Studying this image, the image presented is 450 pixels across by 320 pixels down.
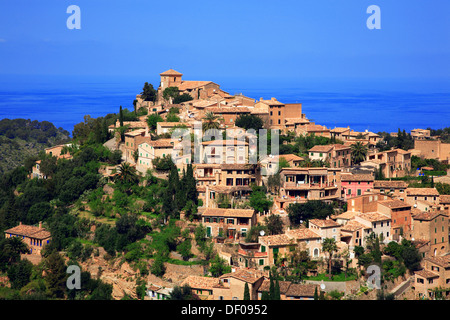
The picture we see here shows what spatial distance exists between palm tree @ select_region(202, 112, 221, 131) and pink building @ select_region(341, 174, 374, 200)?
10.2 metres

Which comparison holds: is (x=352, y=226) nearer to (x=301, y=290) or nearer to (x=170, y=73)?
(x=301, y=290)

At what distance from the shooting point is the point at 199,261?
38312 millimetres

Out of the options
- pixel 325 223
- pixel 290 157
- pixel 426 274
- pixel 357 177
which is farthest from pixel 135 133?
pixel 426 274

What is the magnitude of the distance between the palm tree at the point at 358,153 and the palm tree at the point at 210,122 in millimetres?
9536

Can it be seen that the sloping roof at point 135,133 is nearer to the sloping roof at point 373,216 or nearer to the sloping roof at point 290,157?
the sloping roof at point 290,157

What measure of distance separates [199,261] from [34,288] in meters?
9.18

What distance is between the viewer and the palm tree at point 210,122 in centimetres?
4802

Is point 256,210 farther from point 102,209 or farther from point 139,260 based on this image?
point 102,209

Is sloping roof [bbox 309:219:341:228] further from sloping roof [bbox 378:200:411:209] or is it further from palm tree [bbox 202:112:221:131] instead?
palm tree [bbox 202:112:221:131]

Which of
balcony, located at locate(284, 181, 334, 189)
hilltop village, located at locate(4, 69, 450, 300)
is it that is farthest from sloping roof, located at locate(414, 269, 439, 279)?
balcony, located at locate(284, 181, 334, 189)

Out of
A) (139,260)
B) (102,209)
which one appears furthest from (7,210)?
(139,260)

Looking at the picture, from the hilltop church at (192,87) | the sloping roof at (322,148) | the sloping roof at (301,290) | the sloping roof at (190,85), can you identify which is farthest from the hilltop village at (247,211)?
the sloping roof at (190,85)

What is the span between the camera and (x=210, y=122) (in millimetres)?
48281

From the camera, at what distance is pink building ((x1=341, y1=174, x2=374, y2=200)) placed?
42.6 metres
